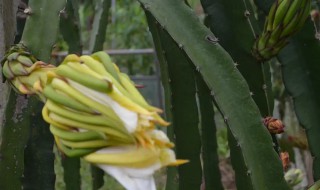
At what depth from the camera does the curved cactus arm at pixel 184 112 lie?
3.30ft

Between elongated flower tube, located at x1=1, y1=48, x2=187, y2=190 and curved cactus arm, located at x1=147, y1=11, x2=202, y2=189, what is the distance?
0.47m

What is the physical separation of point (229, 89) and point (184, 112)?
0.32m

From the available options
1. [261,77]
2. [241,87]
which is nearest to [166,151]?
[241,87]

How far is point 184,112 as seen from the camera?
1038mm

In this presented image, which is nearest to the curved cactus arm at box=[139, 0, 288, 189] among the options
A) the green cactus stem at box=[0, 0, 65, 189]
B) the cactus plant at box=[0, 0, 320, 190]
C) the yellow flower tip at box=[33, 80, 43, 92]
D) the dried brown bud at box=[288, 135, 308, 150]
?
the cactus plant at box=[0, 0, 320, 190]

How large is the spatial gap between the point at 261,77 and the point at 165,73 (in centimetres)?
17

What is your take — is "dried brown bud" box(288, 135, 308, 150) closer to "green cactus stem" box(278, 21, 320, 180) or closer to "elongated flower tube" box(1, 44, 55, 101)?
"green cactus stem" box(278, 21, 320, 180)

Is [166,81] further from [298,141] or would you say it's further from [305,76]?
[298,141]

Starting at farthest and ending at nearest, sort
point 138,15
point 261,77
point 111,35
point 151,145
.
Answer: point 111,35 < point 138,15 < point 261,77 < point 151,145

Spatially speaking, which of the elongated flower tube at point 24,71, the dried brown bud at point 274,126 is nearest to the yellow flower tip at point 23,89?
the elongated flower tube at point 24,71

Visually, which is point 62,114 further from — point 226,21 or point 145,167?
point 226,21

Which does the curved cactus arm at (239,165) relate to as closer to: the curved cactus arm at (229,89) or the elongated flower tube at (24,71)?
the curved cactus arm at (229,89)

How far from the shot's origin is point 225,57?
29.2 inches

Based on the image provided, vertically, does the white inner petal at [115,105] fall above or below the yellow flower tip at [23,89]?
below
